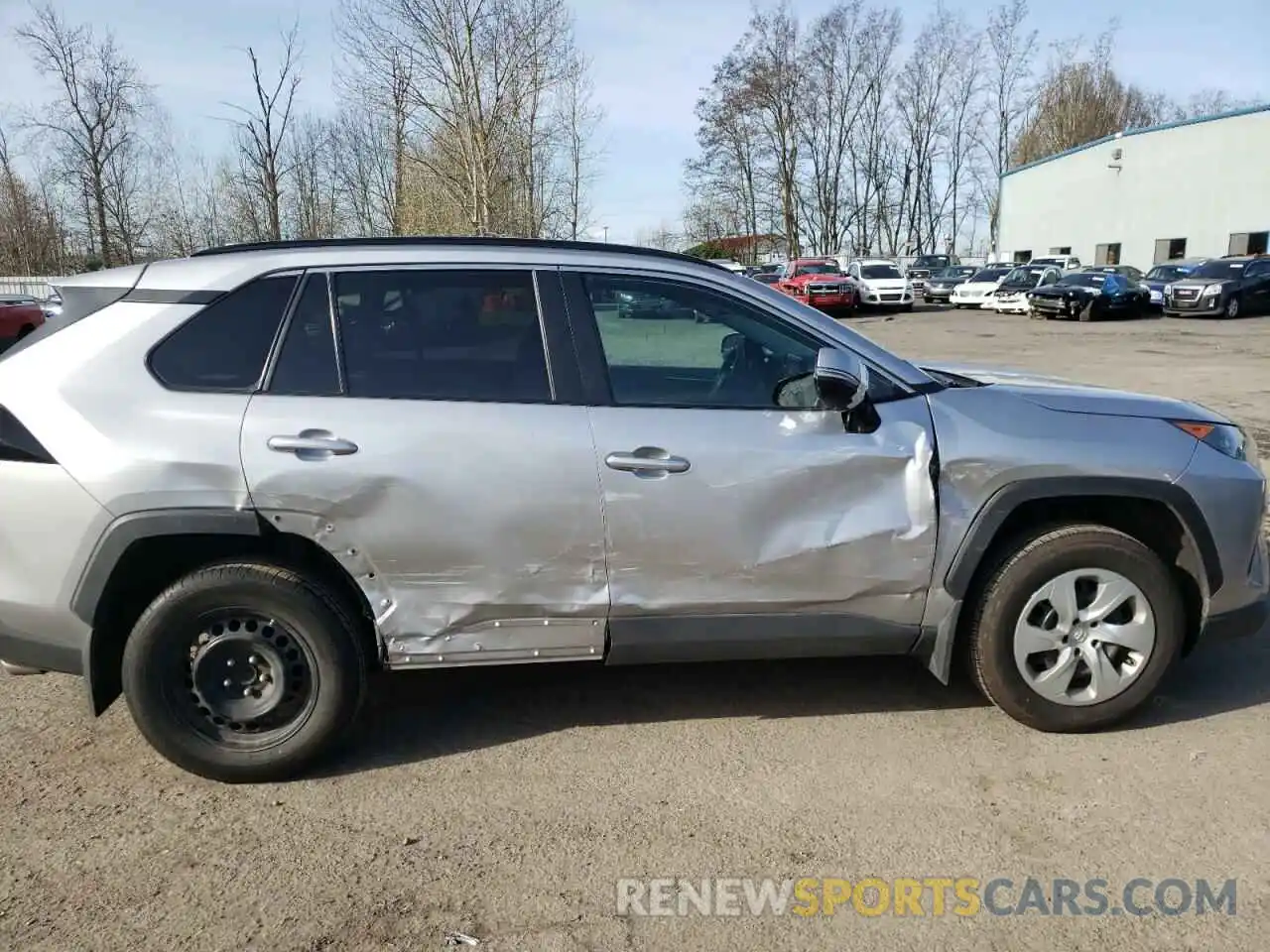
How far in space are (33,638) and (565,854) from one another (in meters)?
1.92

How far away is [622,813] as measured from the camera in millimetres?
2992

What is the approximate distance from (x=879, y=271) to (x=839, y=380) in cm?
3269

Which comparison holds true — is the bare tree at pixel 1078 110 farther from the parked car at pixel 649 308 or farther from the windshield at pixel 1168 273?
the parked car at pixel 649 308

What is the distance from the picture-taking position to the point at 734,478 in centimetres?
313

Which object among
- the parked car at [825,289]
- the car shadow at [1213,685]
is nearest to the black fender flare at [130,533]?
the car shadow at [1213,685]

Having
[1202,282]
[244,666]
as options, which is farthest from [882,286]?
[244,666]

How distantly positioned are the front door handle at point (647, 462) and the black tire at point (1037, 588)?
1.27m

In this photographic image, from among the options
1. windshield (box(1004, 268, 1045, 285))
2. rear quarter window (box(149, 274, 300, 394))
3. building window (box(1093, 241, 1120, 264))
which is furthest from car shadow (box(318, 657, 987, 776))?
building window (box(1093, 241, 1120, 264))

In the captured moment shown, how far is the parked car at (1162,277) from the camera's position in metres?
29.1

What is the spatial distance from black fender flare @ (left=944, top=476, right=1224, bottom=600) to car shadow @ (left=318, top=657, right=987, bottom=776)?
0.73 metres

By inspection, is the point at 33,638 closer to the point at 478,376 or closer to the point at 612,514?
the point at 478,376

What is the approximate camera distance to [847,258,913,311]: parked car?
3306 centimetres

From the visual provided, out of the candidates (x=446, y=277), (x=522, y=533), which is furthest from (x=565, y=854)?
(x=446, y=277)

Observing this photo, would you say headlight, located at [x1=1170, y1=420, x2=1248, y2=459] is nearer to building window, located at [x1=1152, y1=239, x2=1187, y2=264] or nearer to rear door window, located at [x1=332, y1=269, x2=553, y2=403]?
rear door window, located at [x1=332, y1=269, x2=553, y2=403]
